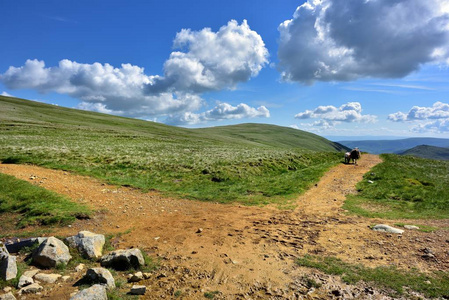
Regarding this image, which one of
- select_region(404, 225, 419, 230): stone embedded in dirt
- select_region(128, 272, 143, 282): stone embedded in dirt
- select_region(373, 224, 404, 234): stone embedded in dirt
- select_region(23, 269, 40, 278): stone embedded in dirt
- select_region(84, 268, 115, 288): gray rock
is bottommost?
select_region(128, 272, 143, 282): stone embedded in dirt

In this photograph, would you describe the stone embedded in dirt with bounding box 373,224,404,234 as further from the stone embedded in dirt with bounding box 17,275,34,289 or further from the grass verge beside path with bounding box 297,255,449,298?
the stone embedded in dirt with bounding box 17,275,34,289

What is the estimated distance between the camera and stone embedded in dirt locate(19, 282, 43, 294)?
698 centimetres

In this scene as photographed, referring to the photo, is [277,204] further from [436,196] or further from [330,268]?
[436,196]

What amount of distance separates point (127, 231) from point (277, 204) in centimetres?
1050

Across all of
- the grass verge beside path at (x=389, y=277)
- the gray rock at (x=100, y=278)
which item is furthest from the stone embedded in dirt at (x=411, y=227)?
the gray rock at (x=100, y=278)

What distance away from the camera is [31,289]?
7039 millimetres

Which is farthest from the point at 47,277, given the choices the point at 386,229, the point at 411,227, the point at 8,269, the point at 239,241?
the point at 411,227

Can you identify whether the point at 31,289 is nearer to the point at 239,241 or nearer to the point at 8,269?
the point at 8,269

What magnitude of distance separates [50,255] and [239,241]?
24.2 ft

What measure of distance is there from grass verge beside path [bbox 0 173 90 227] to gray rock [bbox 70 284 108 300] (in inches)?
297

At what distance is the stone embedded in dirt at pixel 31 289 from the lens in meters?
6.98

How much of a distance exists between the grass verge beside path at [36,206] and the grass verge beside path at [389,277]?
1251 cm

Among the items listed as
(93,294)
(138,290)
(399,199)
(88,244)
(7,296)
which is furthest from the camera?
(399,199)

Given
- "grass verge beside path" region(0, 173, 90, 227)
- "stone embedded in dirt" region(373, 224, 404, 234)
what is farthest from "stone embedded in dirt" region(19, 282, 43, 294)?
"stone embedded in dirt" region(373, 224, 404, 234)
